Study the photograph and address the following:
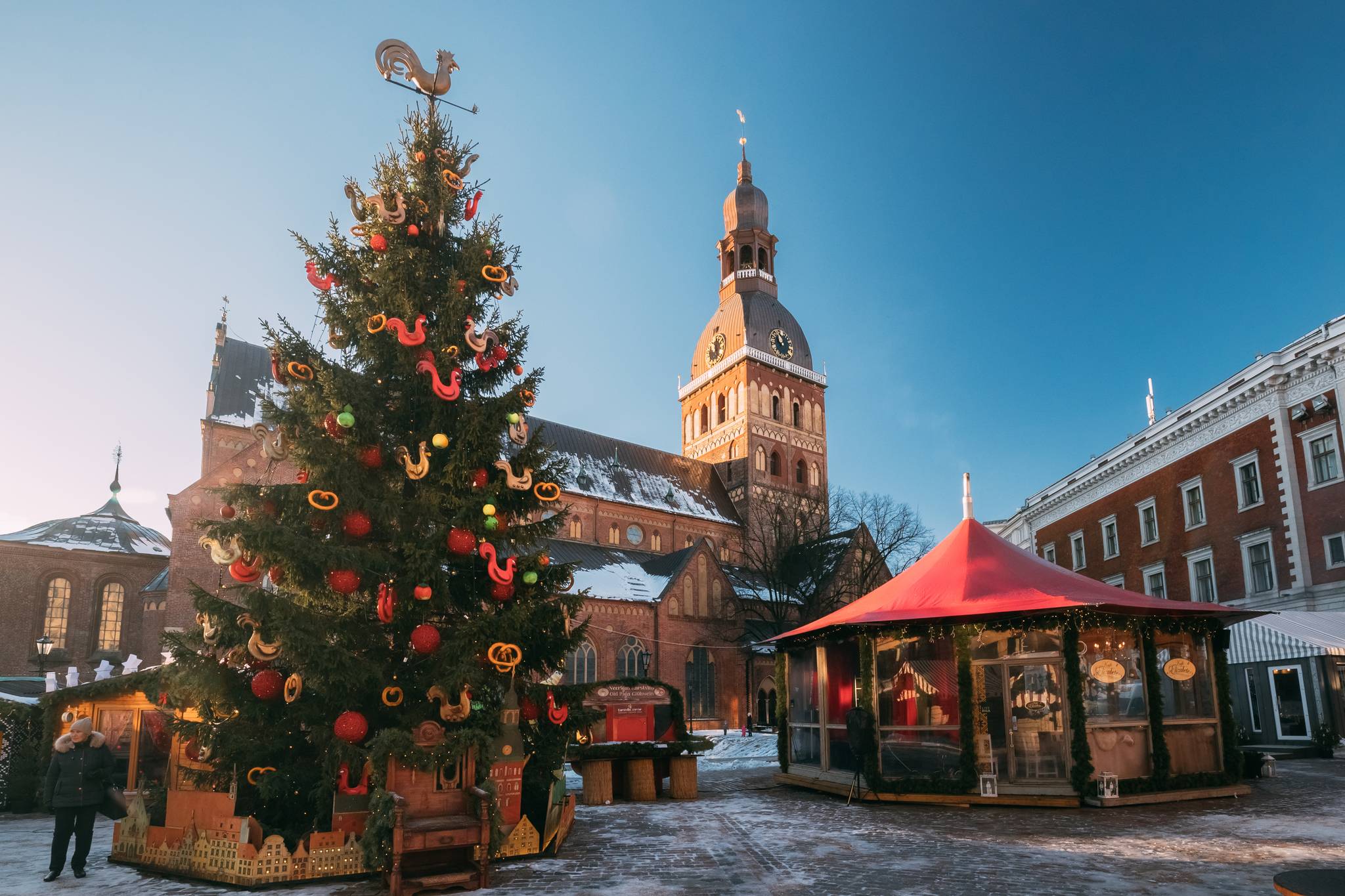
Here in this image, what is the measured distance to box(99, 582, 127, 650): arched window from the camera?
39906 millimetres

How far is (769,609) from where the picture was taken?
42344 millimetres

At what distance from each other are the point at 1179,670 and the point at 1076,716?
89.7 inches

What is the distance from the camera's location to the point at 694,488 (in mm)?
53531

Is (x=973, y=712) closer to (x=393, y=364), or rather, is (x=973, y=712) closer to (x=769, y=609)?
(x=393, y=364)

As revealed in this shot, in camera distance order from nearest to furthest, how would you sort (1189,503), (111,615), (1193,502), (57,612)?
(1193,502)
(1189,503)
(57,612)
(111,615)

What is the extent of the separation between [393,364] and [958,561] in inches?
409

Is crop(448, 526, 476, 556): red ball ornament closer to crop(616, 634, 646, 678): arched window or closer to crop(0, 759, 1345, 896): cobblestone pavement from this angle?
crop(0, 759, 1345, 896): cobblestone pavement

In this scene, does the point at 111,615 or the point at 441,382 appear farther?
the point at 111,615

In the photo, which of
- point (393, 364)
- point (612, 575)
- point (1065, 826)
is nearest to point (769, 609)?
point (612, 575)

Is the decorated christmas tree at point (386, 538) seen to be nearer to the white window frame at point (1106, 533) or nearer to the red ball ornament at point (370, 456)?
the red ball ornament at point (370, 456)

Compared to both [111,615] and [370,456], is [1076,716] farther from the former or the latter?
[111,615]

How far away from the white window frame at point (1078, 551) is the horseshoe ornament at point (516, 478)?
35.4m

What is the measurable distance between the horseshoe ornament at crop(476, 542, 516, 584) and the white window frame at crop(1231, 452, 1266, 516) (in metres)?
26.9

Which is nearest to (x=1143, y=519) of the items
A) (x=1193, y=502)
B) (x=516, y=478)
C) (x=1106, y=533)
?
(x=1106, y=533)
